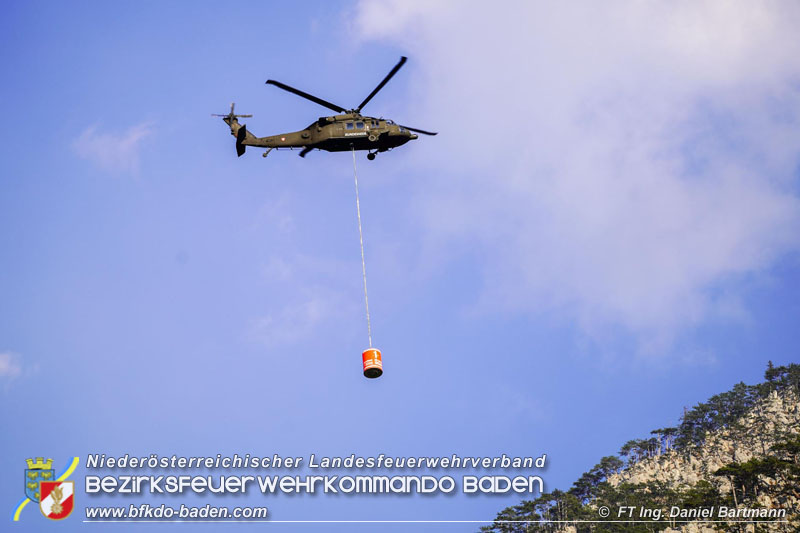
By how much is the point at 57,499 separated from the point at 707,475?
63.7 metres

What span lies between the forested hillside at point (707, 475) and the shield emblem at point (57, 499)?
43.0m

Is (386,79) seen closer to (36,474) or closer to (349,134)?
(349,134)

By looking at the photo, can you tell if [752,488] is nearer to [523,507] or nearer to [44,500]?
[523,507]

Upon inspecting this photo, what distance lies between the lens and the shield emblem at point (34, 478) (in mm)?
46406

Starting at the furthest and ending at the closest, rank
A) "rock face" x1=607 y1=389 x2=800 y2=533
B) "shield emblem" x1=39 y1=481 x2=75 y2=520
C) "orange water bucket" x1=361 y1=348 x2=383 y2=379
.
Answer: "rock face" x1=607 y1=389 x2=800 y2=533
"shield emblem" x1=39 y1=481 x2=75 y2=520
"orange water bucket" x1=361 y1=348 x2=383 y2=379

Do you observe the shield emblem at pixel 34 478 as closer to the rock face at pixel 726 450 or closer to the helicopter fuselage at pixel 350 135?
the helicopter fuselage at pixel 350 135

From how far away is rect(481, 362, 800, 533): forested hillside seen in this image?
6406 centimetres

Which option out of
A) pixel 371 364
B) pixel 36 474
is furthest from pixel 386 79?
pixel 36 474

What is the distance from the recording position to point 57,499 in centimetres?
4859

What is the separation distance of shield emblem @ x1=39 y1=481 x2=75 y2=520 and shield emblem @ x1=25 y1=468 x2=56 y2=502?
36cm

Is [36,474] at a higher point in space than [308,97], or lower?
lower

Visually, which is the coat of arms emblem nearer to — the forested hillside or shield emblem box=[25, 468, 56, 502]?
shield emblem box=[25, 468, 56, 502]

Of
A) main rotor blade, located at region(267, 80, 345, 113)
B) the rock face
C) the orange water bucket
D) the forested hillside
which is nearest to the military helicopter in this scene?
main rotor blade, located at region(267, 80, 345, 113)

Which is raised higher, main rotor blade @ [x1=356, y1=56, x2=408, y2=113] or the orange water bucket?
main rotor blade @ [x1=356, y1=56, x2=408, y2=113]
